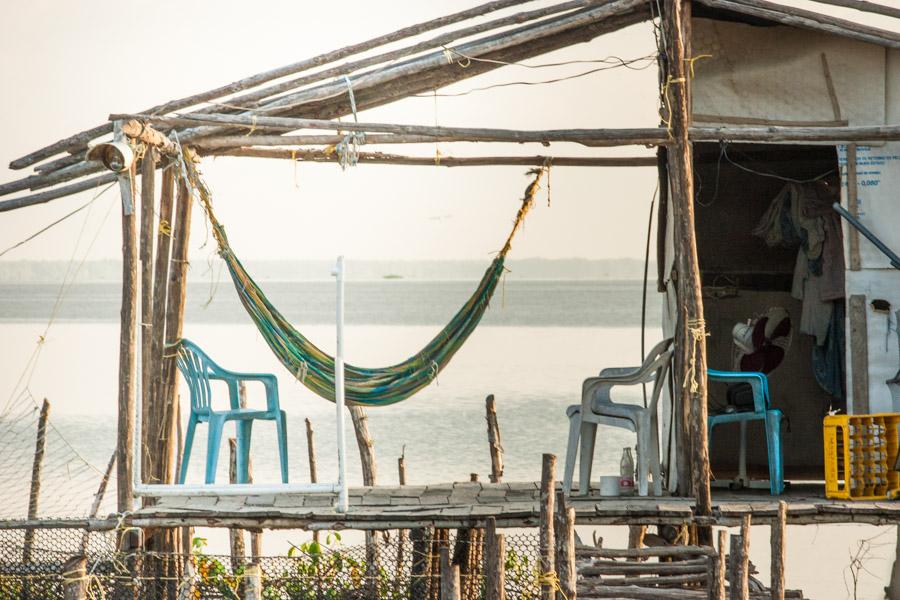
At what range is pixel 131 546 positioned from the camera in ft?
18.5

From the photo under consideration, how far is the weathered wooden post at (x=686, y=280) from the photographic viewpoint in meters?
5.62

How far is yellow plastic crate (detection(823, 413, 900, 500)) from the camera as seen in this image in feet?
19.1

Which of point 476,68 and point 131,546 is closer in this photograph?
point 131,546

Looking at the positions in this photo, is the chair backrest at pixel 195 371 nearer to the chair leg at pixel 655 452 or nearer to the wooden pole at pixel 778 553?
the chair leg at pixel 655 452

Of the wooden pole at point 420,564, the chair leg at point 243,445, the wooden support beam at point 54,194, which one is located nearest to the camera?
the wooden support beam at point 54,194

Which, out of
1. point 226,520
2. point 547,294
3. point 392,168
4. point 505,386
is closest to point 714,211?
point 226,520

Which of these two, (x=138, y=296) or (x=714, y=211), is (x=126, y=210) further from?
(x=714, y=211)

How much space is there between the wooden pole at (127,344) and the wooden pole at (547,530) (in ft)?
5.97

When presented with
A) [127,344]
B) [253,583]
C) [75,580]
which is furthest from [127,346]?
[253,583]

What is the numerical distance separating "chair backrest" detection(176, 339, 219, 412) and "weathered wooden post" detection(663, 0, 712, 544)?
226 cm

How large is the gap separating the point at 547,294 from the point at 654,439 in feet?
139

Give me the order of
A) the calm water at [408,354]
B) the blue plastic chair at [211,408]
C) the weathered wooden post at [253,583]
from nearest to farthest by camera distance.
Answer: the weathered wooden post at [253,583] < the blue plastic chair at [211,408] < the calm water at [408,354]

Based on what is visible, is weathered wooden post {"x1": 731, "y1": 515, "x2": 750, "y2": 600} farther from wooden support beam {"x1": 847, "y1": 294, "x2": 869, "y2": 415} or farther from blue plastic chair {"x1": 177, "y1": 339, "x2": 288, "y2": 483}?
blue plastic chair {"x1": 177, "y1": 339, "x2": 288, "y2": 483}

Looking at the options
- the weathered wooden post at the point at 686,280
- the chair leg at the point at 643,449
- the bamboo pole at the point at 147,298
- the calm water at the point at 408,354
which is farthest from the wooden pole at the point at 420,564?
the calm water at the point at 408,354
